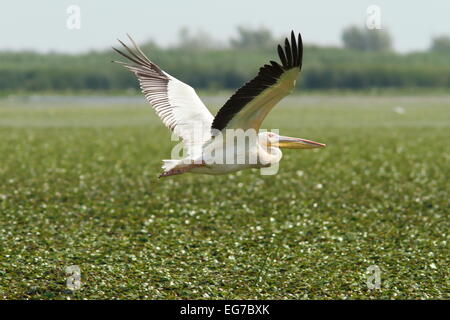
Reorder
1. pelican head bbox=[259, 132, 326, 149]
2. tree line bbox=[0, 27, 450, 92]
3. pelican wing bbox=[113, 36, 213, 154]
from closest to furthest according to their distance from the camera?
pelican head bbox=[259, 132, 326, 149], pelican wing bbox=[113, 36, 213, 154], tree line bbox=[0, 27, 450, 92]

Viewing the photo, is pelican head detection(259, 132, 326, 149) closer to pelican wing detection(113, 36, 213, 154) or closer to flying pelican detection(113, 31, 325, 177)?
flying pelican detection(113, 31, 325, 177)

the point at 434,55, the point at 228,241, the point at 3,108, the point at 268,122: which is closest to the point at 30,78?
Answer: the point at 3,108

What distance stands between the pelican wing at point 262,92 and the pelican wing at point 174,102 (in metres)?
0.75

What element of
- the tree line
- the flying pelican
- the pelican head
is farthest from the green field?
the tree line

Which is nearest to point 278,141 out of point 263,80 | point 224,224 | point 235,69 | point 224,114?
point 224,114

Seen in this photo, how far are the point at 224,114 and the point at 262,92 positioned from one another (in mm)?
494

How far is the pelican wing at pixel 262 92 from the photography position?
6199mm

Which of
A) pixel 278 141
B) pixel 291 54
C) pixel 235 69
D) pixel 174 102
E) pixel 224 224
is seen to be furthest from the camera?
pixel 235 69

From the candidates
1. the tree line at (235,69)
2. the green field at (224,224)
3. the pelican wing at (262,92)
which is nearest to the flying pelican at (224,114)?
the pelican wing at (262,92)

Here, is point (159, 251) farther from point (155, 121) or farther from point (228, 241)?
point (155, 121)

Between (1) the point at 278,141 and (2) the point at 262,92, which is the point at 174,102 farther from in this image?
(2) the point at 262,92

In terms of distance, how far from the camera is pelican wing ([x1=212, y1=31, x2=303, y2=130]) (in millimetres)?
6199

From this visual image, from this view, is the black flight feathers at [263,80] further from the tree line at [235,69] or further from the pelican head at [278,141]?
the tree line at [235,69]

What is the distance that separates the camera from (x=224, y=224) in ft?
35.0
